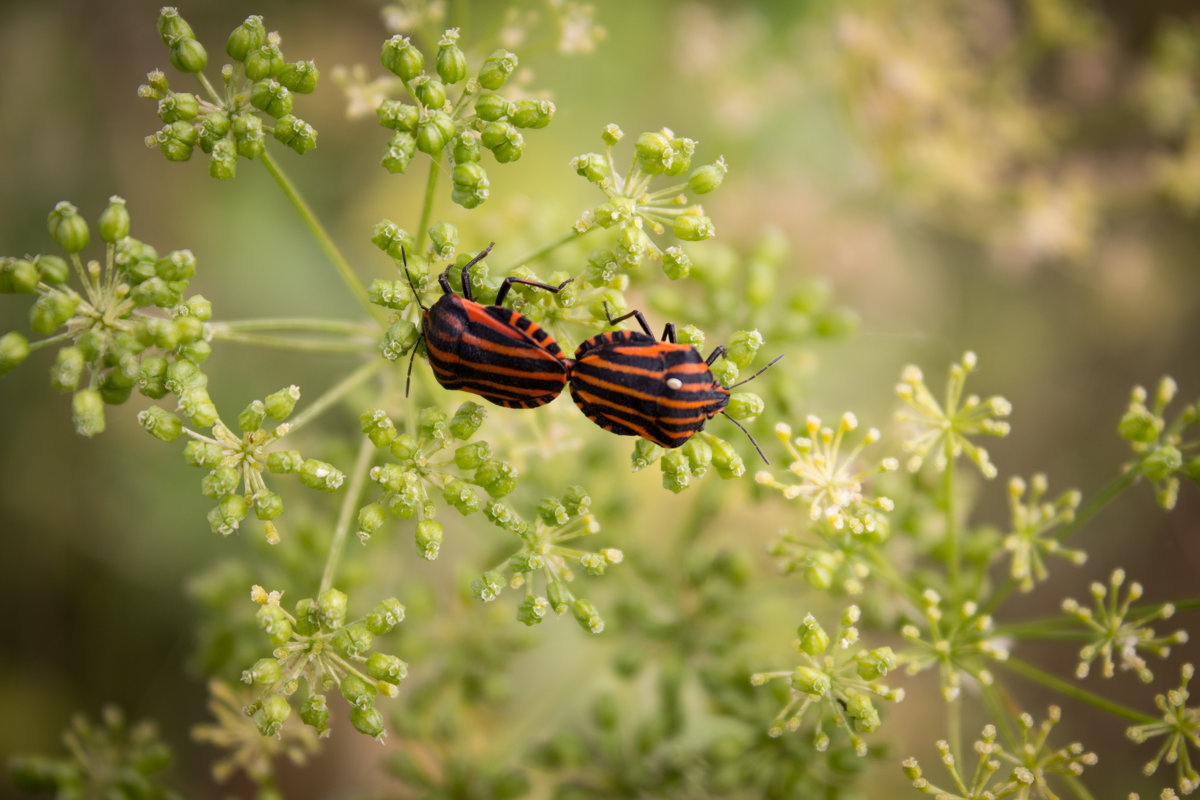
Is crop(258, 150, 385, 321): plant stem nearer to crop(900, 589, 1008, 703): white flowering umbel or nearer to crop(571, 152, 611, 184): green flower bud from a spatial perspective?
crop(571, 152, 611, 184): green flower bud

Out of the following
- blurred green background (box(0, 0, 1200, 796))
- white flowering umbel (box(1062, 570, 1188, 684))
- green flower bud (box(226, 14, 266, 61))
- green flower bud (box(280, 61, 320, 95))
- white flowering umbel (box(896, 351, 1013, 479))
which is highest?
blurred green background (box(0, 0, 1200, 796))

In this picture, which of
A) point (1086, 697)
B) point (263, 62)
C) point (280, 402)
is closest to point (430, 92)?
point (263, 62)

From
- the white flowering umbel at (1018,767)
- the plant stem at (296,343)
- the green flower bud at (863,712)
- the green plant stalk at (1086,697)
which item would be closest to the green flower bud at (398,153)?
the plant stem at (296,343)

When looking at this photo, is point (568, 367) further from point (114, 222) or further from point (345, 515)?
point (114, 222)

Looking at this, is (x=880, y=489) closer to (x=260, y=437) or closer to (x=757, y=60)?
(x=260, y=437)

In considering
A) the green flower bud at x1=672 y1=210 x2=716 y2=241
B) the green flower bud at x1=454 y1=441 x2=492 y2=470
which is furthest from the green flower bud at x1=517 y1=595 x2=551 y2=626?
the green flower bud at x1=672 y1=210 x2=716 y2=241

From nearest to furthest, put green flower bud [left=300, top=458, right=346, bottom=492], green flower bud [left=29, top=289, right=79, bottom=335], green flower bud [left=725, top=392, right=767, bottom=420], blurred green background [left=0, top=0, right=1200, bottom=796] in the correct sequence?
1. green flower bud [left=29, top=289, right=79, bottom=335]
2. green flower bud [left=300, top=458, right=346, bottom=492]
3. green flower bud [left=725, top=392, right=767, bottom=420]
4. blurred green background [left=0, top=0, right=1200, bottom=796]

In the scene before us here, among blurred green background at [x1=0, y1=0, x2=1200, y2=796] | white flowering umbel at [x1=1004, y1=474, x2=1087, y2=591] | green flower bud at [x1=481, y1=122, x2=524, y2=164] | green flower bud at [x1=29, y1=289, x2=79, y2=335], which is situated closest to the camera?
green flower bud at [x1=29, y1=289, x2=79, y2=335]
